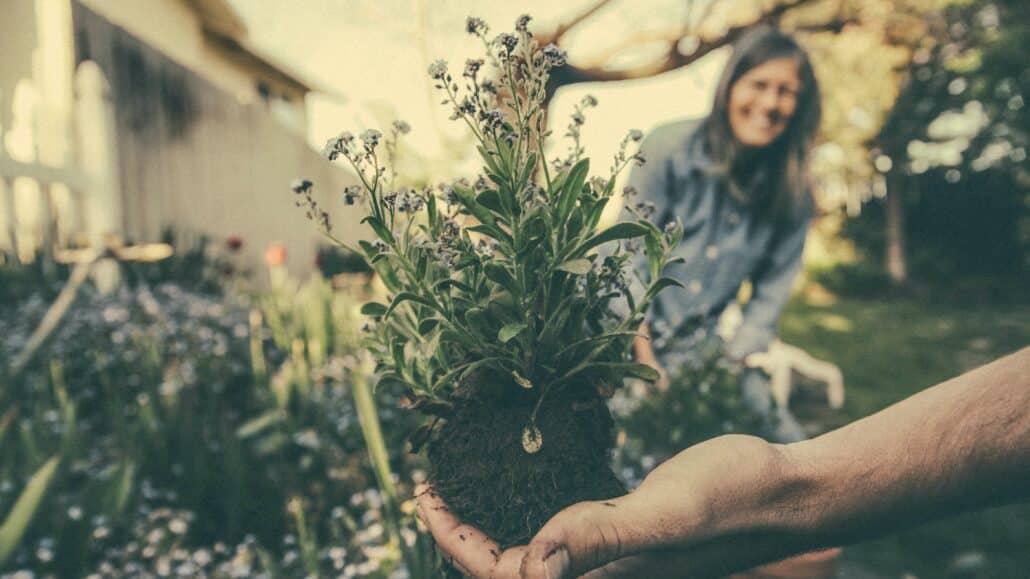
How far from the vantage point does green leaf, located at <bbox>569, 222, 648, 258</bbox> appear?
86 centimetres

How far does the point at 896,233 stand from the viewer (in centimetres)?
1127

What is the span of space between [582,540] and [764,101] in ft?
6.45

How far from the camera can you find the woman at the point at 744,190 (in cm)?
230

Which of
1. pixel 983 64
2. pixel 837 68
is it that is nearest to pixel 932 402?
pixel 837 68

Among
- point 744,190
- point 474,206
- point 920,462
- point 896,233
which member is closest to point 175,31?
point 744,190

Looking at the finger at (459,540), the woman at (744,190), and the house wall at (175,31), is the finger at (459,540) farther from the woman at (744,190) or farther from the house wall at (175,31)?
the house wall at (175,31)

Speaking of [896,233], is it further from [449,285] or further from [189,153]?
[449,285]

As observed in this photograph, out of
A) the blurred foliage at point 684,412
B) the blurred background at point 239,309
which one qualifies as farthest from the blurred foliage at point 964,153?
the blurred foliage at point 684,412

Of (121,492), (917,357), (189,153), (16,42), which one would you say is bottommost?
(917,357)

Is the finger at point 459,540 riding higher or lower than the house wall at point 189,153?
lower

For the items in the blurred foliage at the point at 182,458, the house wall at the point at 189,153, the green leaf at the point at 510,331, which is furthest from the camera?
the house wall at the point at 189,153

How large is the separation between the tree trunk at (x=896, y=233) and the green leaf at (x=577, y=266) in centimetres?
1214

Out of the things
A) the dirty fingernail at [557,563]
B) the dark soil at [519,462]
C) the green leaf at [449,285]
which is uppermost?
the green leaf at [449,285]

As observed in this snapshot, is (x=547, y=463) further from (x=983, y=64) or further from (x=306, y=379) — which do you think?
(x=983, y=64)
